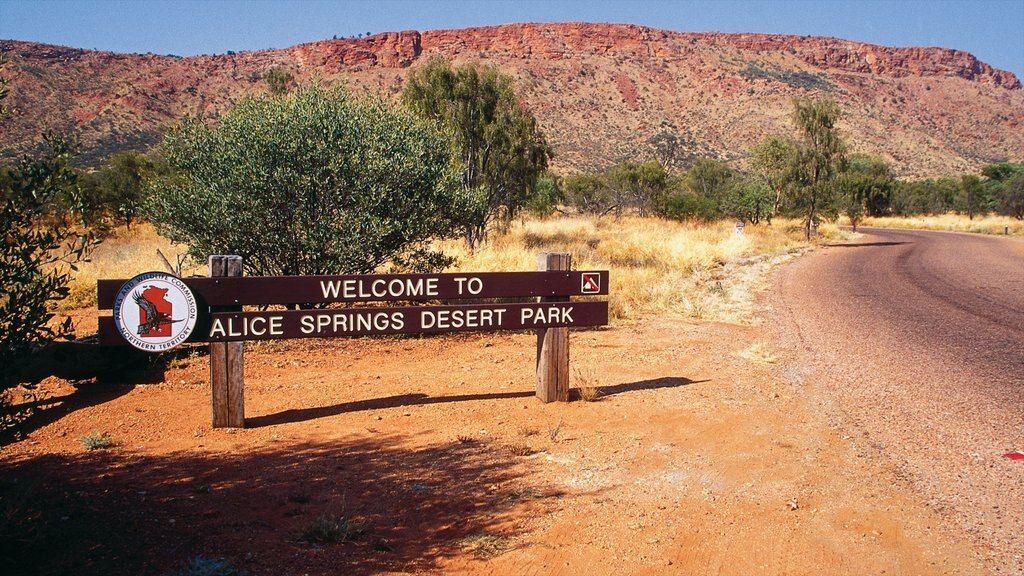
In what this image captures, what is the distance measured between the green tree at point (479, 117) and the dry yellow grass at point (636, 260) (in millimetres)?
2051

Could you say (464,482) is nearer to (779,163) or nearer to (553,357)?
(553,357)

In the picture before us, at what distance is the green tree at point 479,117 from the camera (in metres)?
22.1

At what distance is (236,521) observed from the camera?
4.19 metres

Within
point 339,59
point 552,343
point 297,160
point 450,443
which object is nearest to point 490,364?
point 552,343

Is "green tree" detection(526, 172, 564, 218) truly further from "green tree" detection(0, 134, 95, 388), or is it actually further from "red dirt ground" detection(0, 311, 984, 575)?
"green tree" detection(0, 134, 95, 388)

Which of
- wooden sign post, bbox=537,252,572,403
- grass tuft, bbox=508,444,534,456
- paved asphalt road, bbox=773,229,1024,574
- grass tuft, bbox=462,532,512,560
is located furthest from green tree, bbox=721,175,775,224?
grass tuft, bbox=462,532,512,560

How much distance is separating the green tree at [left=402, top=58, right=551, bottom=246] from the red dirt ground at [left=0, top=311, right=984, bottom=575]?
1413cm

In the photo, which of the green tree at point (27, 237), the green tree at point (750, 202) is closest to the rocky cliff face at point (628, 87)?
the green tree at point (750, 202)

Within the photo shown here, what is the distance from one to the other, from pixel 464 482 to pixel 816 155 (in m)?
30.9

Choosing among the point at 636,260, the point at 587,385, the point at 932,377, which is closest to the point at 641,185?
the point at 636,260

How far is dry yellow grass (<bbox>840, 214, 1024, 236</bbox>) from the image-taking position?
1650 inches

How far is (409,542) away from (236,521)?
1.03 m

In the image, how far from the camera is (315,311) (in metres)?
6.18

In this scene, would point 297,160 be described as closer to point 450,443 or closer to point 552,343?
point 552,343
